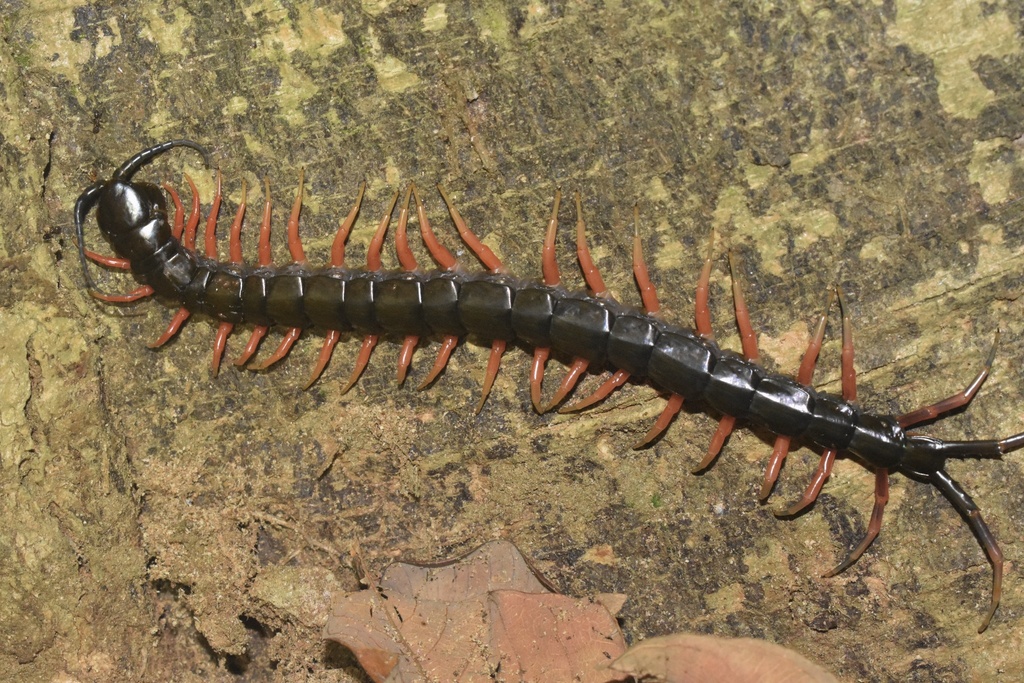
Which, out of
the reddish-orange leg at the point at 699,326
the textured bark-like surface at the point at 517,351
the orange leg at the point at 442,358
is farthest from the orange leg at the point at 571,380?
the orange leg at the point at 442,358

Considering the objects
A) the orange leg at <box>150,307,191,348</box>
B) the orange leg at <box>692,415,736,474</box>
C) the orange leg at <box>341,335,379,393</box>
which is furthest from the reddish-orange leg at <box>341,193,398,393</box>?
Answer: the orange leg at <box>692,415,736,474</box>

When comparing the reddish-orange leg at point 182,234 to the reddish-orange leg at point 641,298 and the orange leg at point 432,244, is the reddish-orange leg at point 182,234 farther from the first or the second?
the reddish-orange leg at point 641,298

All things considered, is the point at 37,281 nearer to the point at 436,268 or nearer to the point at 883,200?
A: the point at 436,268

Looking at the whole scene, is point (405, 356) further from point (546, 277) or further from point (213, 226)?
point (213, 226)

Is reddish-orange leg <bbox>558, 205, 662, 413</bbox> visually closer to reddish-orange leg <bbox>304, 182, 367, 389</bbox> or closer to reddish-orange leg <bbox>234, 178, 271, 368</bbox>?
reddish-orange leg <bbox>304, 182, 367, 389</bbox>

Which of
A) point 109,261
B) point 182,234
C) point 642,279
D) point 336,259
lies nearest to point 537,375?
point 642,279
